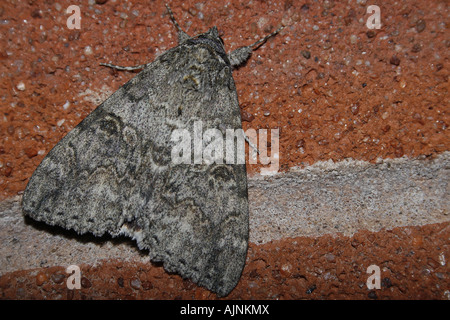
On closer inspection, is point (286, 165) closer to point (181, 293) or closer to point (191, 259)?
point (191, 259)

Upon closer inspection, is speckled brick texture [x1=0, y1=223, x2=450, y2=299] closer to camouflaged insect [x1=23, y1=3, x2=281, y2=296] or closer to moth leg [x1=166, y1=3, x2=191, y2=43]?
camouflaged insect [x1=23, y1=3, x2=281, y2=296]

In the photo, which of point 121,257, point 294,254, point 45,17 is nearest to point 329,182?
point 294,254

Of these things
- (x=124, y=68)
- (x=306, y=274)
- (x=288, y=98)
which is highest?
(x=124, y=68)

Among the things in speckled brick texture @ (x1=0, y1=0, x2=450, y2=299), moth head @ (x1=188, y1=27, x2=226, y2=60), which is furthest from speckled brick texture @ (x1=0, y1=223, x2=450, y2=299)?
moth head @ (x1=188, y1=27, x2=226, y2=60)

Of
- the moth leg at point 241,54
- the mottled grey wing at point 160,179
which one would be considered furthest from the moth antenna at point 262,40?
the mottled grey wing at point 160,179

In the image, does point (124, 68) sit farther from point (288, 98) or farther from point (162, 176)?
point (288, 98)

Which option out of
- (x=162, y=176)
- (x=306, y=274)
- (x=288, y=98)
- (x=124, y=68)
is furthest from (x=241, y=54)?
(x=306, y=274)
